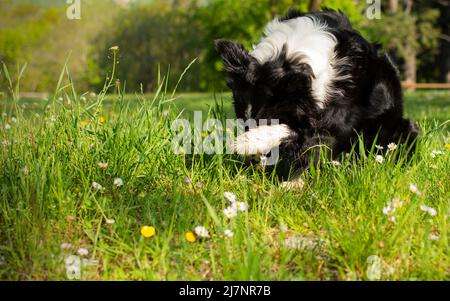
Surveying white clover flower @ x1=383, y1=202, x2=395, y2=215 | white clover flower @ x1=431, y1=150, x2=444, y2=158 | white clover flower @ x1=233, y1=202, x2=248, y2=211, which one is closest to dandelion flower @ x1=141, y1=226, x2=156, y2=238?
white clover flower @ x1=233, y1=202, x2=248, y2=211

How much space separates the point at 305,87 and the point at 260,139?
15.2 inches

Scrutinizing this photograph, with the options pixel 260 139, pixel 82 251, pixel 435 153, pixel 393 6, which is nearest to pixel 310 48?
pixel 260 139

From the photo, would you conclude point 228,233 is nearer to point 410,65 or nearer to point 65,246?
point 65,246

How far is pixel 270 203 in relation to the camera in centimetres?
264

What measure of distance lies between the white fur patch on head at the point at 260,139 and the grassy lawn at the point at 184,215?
15 cm

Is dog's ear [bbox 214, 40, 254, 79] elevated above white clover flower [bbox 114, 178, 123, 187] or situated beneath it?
elevated above

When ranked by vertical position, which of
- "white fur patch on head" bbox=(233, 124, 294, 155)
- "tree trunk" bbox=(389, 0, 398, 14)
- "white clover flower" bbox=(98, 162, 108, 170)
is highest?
"tree trunk" bbox=(389, 0, 398, 14)

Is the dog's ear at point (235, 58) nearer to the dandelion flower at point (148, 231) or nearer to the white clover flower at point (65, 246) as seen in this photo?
the dandelion flower at point (148, 231)

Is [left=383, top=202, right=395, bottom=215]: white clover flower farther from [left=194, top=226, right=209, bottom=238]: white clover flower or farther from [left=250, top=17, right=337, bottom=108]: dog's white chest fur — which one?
[left=250, top=17, right=337, bottom=108]: dog's white chest fur

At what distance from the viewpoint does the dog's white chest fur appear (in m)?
3.05

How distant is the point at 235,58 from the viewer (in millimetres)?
3102

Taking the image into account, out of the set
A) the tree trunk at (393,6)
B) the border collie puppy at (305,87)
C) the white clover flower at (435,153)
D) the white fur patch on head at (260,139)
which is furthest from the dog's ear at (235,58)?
the tree trunk at (393,6)

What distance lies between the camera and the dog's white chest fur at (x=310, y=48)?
3.05 m

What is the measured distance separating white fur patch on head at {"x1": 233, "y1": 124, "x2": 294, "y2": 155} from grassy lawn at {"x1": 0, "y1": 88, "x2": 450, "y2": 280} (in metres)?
0.15
